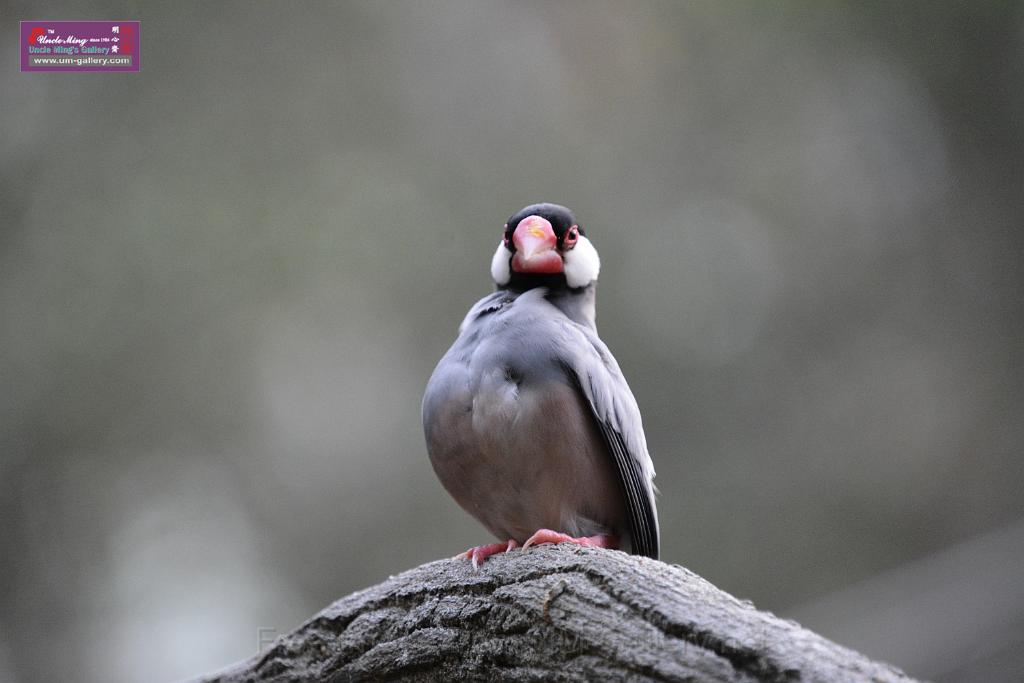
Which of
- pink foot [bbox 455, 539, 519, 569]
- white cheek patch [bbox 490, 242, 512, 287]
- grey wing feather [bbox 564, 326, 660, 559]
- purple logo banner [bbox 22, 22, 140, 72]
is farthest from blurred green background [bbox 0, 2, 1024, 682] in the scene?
pink foot [bbox 455, 539, 519, 569]

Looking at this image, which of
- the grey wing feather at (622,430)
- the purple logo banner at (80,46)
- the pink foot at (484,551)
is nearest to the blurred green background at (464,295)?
the purple logo banner at (80,46)

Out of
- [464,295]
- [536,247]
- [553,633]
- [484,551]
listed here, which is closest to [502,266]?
[536,247]

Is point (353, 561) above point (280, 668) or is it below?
above

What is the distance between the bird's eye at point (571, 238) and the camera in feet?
7.14

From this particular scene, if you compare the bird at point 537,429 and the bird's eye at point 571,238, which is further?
the bird's eye at point 571,238

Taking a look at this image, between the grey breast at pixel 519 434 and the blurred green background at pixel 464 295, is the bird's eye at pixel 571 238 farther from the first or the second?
the blurred green background at pixel 464 295

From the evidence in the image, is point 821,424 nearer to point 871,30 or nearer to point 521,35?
point 871,30

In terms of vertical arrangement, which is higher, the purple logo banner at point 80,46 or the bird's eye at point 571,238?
the purple logo banner at point 80,46

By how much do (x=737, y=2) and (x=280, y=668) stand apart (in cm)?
453

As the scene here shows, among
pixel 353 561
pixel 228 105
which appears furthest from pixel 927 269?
pixel 228 105

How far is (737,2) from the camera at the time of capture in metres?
5.29

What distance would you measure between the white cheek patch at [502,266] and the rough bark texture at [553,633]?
0.70 m

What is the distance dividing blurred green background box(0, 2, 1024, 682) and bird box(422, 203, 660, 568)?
2355 millimetres

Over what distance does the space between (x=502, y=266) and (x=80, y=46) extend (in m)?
2.58
